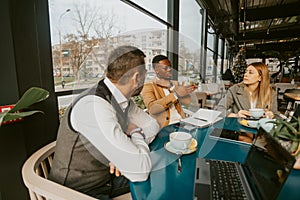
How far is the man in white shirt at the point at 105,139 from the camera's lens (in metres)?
0.75

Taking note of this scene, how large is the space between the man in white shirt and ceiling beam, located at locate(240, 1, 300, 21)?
548 centimetres

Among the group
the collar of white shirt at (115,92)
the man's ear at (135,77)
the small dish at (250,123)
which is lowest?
the small dish at (250,123)

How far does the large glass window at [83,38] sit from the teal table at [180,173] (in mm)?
616

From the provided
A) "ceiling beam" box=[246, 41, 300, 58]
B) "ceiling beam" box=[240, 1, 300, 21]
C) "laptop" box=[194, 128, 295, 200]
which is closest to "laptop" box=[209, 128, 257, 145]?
"laptop" box=[194, 128, 295, 200]

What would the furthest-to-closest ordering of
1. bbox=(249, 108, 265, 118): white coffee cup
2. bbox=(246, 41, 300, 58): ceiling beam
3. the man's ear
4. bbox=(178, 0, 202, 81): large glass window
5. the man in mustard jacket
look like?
bbox=(246, 41, 300, 58): ceiling beam → bbox=(178, 0, 202, 81): large glass window → the man in mustard jacket → bbox=(249, 108, 265, 118): white coffee cup → the man's ear

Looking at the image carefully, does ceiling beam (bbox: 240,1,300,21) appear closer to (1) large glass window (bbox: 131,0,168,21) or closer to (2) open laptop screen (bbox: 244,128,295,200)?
(1) large glass window (bbox: 131,0,168,21)

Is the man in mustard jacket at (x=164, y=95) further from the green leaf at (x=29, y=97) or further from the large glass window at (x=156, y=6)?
the green leaf at (x=29, y=97)

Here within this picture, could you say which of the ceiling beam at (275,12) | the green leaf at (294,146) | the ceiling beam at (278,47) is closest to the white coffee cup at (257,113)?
the green leaf at (294,146)

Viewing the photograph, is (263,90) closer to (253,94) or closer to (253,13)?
(253,94)

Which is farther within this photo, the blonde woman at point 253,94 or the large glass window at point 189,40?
the large glass window at point 189,40

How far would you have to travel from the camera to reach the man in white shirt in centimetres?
75

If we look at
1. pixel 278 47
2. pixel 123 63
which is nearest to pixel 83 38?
pixel 123 63

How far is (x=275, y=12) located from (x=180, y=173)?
6.15 metres

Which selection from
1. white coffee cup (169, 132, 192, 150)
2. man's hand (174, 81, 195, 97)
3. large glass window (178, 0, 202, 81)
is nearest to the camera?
white coffee cup (169, 132, 192, 150)
